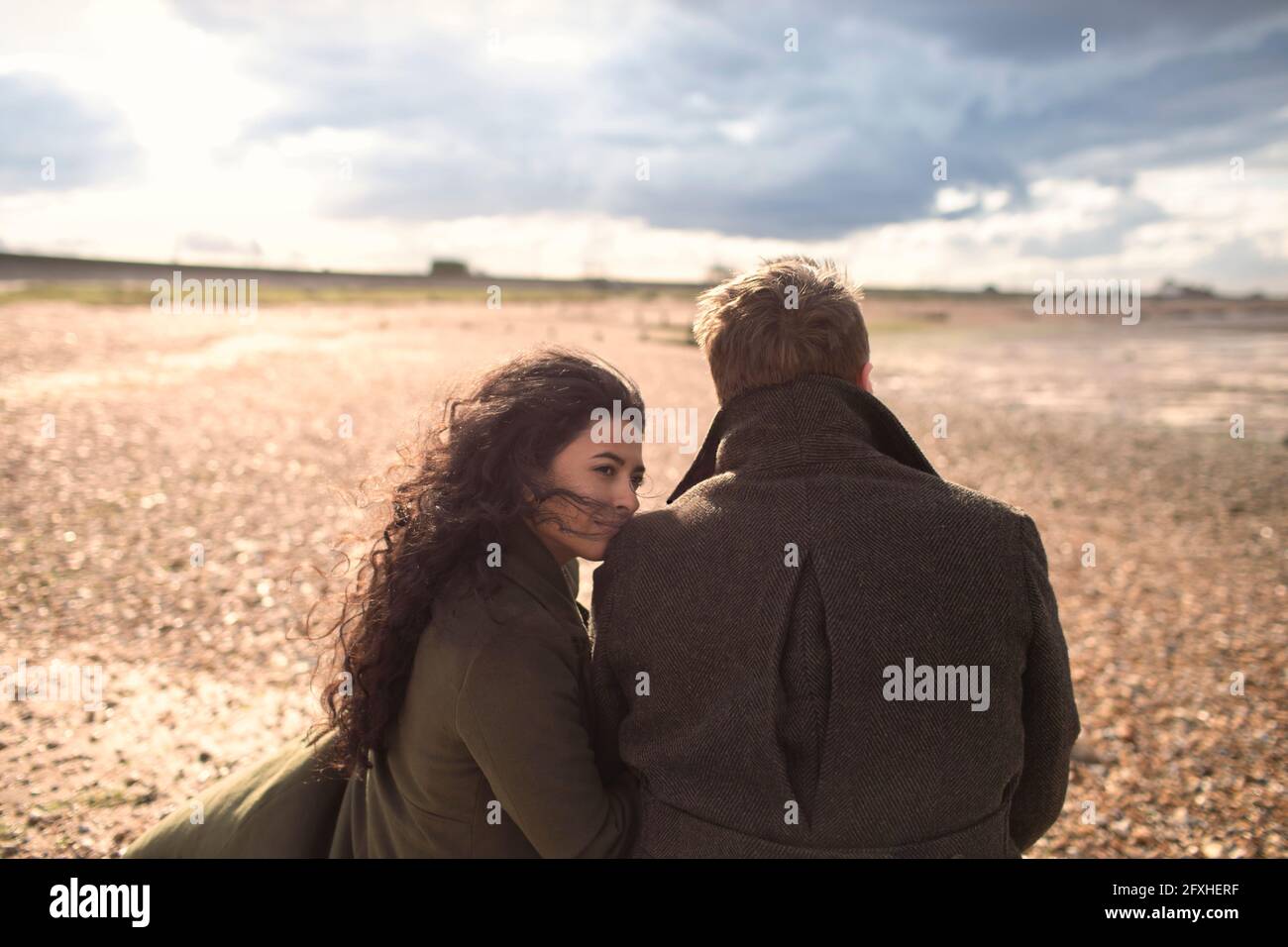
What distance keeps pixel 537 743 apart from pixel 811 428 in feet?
3.48

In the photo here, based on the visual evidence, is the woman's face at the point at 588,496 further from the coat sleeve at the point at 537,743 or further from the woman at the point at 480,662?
the coat sleeve at the point at 537,743

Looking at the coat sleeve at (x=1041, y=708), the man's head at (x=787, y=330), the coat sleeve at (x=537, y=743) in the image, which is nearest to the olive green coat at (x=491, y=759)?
the coat sleeve at (x=537, y=743)

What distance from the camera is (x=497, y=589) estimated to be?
242 centimetres

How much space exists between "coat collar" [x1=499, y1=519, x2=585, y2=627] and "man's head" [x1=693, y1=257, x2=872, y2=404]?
69cm

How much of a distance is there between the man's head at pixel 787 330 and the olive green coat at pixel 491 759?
2.53ft

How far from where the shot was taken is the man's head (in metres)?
2.45

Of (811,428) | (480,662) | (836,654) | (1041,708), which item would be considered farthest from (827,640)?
(480,662)

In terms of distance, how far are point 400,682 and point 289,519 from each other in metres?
8.21

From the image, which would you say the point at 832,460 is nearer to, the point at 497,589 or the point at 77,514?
the point at 497,589

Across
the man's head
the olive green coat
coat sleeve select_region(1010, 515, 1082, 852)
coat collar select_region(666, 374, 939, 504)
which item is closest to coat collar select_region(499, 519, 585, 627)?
the olive green coat

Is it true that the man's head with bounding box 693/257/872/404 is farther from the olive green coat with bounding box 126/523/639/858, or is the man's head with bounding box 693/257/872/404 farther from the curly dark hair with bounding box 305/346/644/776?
the olive green coat with bounding box 126/523/639/858

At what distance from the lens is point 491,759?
2258 mm

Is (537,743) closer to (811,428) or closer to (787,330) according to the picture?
(811,428)

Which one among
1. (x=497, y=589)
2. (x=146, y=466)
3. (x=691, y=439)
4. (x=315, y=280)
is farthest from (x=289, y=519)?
(x=315, y=280)
